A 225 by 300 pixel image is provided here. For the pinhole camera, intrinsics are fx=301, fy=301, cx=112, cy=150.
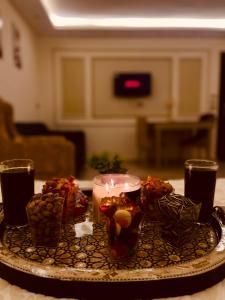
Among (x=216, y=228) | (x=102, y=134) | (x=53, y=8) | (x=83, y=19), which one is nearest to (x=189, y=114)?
(x=102, y=134)

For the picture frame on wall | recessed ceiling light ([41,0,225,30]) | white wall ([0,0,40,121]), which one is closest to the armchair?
white wall ([0,0,40,121])

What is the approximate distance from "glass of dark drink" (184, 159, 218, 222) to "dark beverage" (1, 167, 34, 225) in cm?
46

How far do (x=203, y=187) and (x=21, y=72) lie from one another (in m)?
4.31

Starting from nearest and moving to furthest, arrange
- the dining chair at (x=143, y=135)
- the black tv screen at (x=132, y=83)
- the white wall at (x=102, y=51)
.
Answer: the dining chair at (x=143, y=135), the white wall at (x=102, y=51), the black tv screen at (x=132, y=83)

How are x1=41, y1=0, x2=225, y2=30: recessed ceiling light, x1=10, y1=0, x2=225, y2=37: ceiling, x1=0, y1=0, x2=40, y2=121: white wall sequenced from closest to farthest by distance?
x1=0, y1=0, x2=40, y2=121: white wall, x1=10, y1=0, x2=225, y2=37: ceiling, x1=41, y1=0, x2=225, y2=30: recessed ceiling light

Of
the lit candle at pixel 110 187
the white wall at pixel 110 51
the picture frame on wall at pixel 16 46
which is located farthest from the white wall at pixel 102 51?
the lit candle at pixel 110 187

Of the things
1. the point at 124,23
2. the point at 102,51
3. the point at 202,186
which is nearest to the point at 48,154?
the point at 202,186

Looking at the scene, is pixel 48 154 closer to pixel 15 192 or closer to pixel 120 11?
pixel 15 192

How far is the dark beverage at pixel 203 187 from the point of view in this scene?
34.3 inches

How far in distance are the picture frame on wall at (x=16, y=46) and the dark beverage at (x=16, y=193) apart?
379 centimetres

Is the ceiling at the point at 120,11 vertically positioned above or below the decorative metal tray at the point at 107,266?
above

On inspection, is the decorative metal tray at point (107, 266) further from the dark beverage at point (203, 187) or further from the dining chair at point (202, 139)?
the dining chair at point (202, 139)

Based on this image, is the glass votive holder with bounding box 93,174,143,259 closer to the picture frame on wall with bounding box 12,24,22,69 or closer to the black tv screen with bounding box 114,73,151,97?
the picture frame on wall with bounding box 12,24,22,69

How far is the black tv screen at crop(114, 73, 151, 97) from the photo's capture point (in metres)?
5.75
